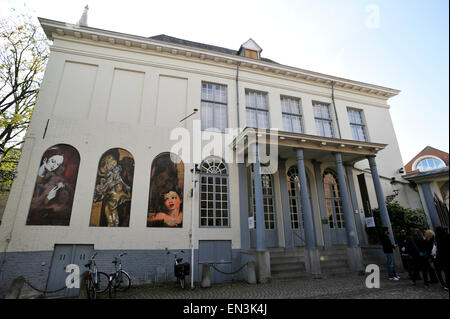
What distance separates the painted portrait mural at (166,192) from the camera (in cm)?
887

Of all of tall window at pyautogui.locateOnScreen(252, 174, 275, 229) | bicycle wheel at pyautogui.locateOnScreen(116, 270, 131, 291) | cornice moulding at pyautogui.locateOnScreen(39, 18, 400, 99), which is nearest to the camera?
bicycle wheel at pyautogui.locateOnScreen(116, 270, 131, 291)

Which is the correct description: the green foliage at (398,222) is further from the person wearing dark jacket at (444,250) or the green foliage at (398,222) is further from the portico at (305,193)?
the person wearing dark jacket at (444,250)

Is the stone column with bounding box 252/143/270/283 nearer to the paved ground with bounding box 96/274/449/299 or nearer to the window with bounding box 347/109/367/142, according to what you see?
the paved ground with bounding box 96/274/449/299

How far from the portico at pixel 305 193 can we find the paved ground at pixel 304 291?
116 centimetres

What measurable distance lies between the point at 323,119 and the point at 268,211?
6.57 meters

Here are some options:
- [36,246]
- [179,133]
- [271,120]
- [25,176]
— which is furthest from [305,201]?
[25,176]

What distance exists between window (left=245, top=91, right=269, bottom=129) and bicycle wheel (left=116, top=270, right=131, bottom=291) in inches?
322

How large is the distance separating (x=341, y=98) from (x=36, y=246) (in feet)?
52.6

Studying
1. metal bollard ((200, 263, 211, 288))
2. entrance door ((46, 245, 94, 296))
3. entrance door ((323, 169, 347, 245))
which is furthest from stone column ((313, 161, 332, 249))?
entrance door ((46, 245, 94, 296))

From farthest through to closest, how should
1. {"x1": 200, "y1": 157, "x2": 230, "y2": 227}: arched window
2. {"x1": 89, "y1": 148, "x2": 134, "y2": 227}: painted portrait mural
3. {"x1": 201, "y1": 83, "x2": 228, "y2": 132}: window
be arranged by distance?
{"x1": 201, "y1": 83, "x2": 228, "y2": 132}: window
{"x1": 200, "y1": 157, "x2": 230, "y2": 227}: arched window
{"x1": 89, "y1": 148, "x2": 134, "y2": 227}: painted portrait mural

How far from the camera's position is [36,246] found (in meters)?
7.60

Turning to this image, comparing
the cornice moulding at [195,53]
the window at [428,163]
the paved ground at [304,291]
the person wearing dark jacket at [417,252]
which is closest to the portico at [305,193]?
the paved ground at [304,291]

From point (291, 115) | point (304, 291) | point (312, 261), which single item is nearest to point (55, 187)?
point (304, 291)

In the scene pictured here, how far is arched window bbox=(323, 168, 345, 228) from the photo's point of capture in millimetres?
11289
